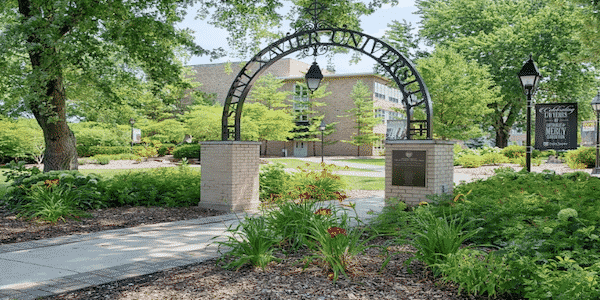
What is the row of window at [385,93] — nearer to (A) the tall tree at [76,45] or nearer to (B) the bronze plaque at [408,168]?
(A) the tall tree at [76,45]

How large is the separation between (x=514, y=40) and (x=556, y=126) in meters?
20.3

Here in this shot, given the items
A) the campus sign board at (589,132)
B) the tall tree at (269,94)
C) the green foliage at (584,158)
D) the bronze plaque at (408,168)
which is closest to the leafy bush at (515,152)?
the campus sign board at (589,132)

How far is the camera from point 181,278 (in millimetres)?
A: 4656

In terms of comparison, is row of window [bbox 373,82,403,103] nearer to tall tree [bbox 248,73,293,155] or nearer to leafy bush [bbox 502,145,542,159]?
tall tree [bbox 248,73,293,155]

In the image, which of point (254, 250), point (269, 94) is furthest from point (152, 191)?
point (269, 94)

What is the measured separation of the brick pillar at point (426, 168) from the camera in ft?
27.8

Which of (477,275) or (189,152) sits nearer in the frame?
(477,275)

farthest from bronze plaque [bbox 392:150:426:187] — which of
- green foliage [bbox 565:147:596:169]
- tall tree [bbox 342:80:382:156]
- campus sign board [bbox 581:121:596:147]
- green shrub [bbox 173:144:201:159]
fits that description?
tall tree [bbox 342:80:382:156]

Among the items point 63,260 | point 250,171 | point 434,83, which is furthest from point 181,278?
point 434,83

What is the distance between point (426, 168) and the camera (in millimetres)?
8555

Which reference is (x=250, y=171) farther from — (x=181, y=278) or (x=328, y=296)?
(x=328, y=296)

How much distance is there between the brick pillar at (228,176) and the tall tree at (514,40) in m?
26.1

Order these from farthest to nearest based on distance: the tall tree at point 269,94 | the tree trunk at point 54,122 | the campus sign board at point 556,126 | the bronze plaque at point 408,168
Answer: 1. the tall tree at point 269,94
2. the campus sign board at point 556,126
3. the tree trunk at point 54,122
4. the bronze plaque at point 408,168

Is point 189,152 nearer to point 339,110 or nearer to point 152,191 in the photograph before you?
point 152,191
